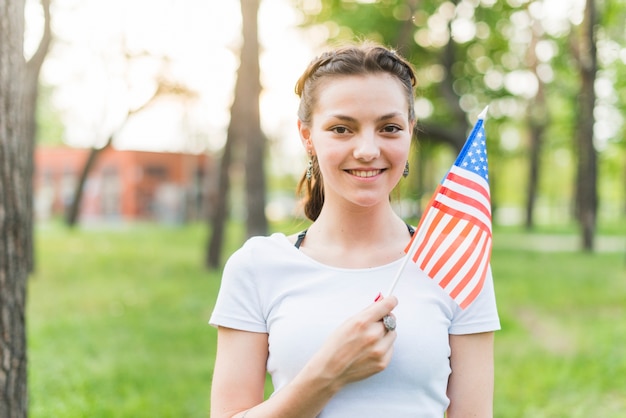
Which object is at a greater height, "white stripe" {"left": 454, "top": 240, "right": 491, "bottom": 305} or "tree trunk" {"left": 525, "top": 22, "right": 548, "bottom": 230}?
"tree trunk" {"left": 525, "top": 22, "right": 548, "bottom": 230}

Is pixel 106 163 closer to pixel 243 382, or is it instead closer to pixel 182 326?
pixel 182 326

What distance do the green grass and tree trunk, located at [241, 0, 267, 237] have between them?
1.43 m

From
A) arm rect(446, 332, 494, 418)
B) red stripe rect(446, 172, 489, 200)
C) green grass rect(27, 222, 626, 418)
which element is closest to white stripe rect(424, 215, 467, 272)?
red stripe rect(446, 172, 489, 200)

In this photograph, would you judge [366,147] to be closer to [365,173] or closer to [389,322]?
[365,173]

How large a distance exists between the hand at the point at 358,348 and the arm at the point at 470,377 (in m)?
0.30

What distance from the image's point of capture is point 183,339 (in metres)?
9.27

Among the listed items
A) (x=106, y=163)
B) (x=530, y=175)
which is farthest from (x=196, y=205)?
(x=530, y=175)

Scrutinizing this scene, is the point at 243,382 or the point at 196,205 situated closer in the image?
the point at 243,382

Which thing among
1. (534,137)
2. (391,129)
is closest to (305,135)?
(391,129)

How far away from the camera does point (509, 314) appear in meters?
10.7

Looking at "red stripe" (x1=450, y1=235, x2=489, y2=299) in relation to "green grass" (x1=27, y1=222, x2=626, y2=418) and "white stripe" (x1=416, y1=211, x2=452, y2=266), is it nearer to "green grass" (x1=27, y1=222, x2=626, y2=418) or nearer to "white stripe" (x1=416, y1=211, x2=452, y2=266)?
A: "white stripe" (x1=416, y1=211, x2=452, y2=266)

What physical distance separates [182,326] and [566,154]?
40.0 metres

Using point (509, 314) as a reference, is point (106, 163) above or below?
above

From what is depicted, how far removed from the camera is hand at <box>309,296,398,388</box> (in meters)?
1.88
